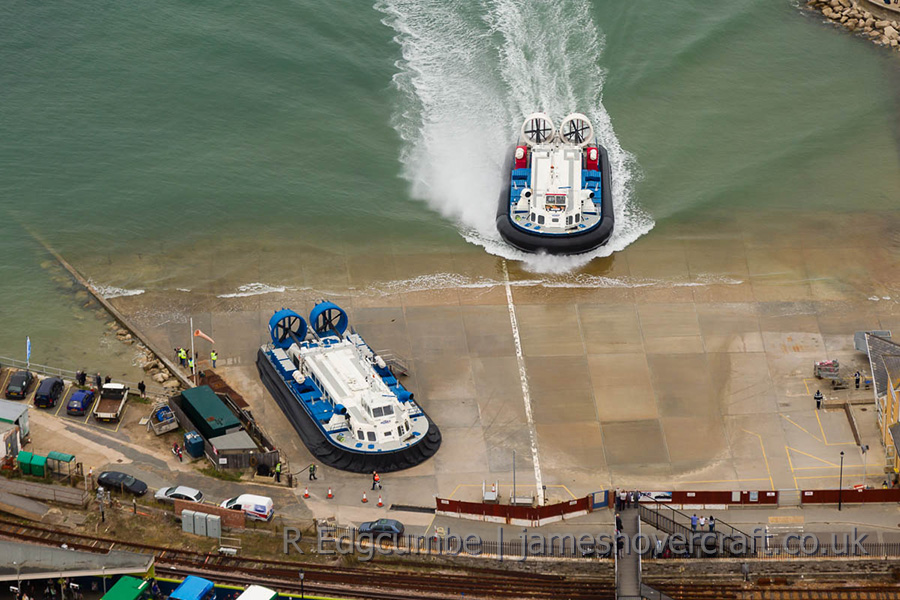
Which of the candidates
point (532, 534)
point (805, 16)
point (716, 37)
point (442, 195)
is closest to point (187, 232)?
point (442, 195)

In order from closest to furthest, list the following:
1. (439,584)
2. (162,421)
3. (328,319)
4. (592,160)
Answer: (439,584) < (162,421) < (328,319) < (592,160)

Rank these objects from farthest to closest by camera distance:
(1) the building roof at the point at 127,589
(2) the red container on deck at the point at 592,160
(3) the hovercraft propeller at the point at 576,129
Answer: (3) the hovercraft propeller at the point at 576,129
(2) the red container on deck at the point at 592,160
(1) the building roof at the point at 127,589

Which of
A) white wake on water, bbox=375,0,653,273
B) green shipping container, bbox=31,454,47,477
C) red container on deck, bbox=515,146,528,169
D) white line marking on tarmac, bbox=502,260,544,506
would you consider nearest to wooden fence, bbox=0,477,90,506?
green shipping container, bbox=31,454,47,477

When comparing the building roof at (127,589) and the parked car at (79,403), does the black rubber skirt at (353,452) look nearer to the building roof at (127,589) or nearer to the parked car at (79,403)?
the parked car at (79,403)

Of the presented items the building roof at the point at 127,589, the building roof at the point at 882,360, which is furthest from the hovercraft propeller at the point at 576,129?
the building roof at the point at 127,589

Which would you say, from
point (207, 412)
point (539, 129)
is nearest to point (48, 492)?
point (207, 412)

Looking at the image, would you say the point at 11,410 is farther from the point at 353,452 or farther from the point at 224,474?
the point at 353,452

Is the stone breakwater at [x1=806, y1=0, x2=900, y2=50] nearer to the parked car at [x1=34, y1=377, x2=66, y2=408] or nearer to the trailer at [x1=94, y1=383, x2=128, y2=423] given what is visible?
the trailer at [x1=94, y1=383, x2=128, y2=423]
